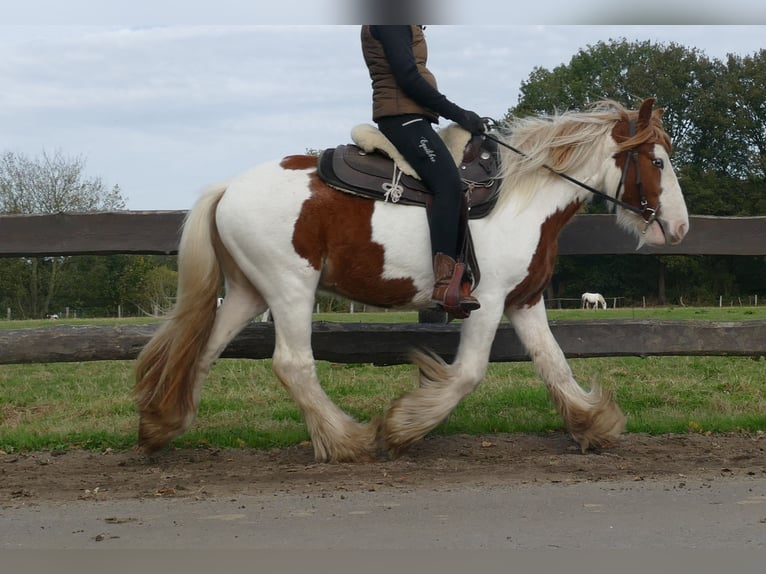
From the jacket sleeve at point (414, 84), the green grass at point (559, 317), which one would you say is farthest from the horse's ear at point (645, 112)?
the green grass at point (559, 317)

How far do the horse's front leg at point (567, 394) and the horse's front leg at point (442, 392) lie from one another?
0.43m

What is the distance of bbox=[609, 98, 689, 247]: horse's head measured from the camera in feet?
19.0

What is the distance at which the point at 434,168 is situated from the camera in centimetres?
533

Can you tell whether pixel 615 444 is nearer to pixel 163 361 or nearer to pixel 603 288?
pixel 163 361

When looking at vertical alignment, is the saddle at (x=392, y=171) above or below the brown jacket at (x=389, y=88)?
below

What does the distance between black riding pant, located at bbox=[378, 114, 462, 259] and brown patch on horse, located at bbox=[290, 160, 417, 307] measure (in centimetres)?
35

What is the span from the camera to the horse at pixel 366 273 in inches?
210

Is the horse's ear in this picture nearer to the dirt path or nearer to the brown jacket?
the brown jacket

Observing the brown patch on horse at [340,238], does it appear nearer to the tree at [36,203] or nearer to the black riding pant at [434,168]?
the black riding pant at [434,168]

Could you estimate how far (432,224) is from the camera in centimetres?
529

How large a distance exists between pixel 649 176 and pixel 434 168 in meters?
1.47

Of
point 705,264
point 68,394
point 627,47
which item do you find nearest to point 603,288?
point 705,264

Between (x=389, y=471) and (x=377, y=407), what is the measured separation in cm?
231

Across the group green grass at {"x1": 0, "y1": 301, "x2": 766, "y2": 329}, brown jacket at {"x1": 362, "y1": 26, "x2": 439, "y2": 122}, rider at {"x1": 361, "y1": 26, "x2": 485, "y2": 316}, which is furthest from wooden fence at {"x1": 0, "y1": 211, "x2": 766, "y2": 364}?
green grass at {"x1": 0, "y1": 301, "x2": 766, "y2": 329}
